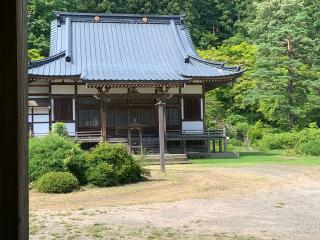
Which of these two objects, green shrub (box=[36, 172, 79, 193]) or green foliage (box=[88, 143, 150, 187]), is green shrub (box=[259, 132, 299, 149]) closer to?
green foliage (box=[88, 143, 150, 187])

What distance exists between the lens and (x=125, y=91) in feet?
80.0

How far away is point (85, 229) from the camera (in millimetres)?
6594

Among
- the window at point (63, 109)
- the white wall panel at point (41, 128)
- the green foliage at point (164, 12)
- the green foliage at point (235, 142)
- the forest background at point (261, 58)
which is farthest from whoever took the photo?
the green foliage at point (164, 12)

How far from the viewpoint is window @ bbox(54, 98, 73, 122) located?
2378 centimetres

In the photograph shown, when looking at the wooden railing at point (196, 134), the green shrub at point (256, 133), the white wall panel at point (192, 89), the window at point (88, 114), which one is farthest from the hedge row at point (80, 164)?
the green shrub at point (256, 133)

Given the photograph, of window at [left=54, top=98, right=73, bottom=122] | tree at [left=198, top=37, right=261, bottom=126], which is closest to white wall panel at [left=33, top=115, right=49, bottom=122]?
window at [left=54, top=98, right=73, bottom=122]

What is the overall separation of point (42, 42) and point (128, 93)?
20100mm

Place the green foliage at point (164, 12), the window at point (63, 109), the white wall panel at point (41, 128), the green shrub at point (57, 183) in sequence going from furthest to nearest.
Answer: the green foliage at point (164, 12) < the white wall panel at point (41, 128) < the window at point (63, 109) < the green shrub at point (57, 183)

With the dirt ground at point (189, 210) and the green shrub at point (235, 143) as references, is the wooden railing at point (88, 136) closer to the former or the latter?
the dirt ground at point (189, 210)

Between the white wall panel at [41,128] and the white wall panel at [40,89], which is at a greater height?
the white wall panel at [40,89]

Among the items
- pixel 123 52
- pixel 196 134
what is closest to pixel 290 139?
pixel 196 134

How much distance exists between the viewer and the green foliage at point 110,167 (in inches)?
489

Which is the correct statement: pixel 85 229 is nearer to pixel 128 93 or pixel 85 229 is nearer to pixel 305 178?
pixel 305 178
